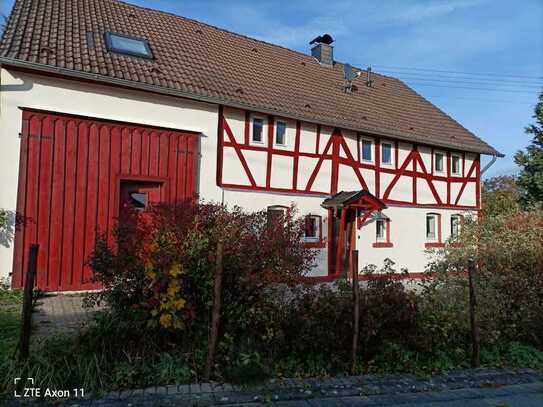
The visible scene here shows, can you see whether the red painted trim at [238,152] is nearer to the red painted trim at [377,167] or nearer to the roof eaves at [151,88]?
the roof eaves at [151,88]

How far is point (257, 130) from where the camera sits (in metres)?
11.5

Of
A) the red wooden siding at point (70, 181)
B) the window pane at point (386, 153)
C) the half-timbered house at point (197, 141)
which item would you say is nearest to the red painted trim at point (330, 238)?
the half-timbered house at point (197, 141)

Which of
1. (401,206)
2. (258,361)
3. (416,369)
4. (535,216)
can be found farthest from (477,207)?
(258,361)

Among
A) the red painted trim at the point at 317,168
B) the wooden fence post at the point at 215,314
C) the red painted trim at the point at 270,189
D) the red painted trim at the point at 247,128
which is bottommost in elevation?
the wooden fence post at the point at 215,314

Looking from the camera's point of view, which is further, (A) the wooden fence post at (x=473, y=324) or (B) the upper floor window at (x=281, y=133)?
(B) the upper floor window at (x=281, y=133)

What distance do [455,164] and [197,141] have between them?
33.7 feet

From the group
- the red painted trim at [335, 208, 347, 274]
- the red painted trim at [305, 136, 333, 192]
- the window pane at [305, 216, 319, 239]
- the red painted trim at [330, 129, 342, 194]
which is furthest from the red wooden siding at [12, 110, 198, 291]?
the red painted trim at [335, 208, 347, 274]

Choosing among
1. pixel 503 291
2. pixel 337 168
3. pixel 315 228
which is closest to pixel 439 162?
pixel 337 168

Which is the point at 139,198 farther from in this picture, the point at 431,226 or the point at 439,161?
the point at 439,161

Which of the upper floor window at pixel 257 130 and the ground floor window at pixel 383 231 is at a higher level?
the upper floor window at pixel 257 130

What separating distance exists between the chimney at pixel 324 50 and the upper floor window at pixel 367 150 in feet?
17.6

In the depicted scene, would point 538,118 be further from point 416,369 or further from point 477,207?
point 416,369

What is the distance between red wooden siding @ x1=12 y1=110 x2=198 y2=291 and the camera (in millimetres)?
8414

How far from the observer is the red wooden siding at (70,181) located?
8.41 meters
